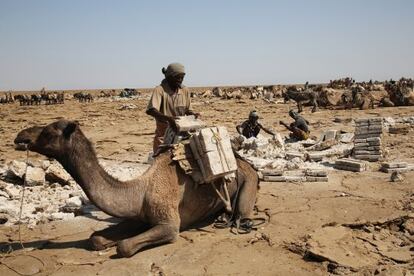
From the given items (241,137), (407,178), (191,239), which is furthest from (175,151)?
(241,137)

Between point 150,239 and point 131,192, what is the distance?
0.61m

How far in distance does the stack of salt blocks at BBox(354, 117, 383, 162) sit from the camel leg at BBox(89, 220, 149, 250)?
648cm

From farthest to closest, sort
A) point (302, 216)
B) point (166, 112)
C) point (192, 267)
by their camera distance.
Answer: point (166, 112)
point (302, 216)
point (192, 267)

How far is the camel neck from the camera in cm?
496

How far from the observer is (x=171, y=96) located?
6879 mm

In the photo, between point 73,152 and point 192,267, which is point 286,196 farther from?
point 73,152

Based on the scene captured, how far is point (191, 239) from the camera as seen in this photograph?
561 centimetres

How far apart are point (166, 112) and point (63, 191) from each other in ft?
8.99

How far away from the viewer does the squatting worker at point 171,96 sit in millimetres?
6582

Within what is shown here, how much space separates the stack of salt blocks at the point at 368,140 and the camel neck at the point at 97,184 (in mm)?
6684

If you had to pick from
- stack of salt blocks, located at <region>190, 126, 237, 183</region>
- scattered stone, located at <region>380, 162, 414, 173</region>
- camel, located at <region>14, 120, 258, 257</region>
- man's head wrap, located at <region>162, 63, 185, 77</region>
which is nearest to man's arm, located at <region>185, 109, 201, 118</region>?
man's head wrap, located at <region>162, 63, 185, 77</region>

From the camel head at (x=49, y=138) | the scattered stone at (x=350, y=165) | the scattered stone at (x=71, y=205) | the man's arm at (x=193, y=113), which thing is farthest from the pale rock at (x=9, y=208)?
the scattered stone at (x=350, y=165)

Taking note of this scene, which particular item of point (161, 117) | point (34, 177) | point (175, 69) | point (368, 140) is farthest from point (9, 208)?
point (368, 140)

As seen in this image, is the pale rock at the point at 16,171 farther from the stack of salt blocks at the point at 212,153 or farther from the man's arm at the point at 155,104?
the stack of salt blocks at the point at 212,153
